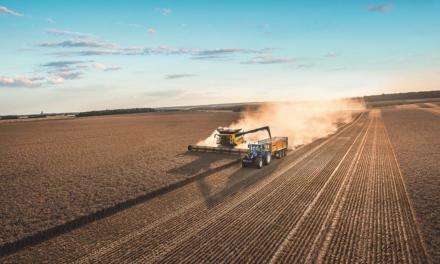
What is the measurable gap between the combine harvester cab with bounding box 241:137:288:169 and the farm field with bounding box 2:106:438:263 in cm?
249

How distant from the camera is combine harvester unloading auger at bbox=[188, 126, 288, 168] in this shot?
2079 centimetres

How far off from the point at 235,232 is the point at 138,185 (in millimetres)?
8039

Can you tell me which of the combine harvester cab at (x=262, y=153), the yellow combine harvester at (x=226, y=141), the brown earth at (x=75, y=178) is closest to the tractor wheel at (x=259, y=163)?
the combine harvester cab at (x=262, y=153)

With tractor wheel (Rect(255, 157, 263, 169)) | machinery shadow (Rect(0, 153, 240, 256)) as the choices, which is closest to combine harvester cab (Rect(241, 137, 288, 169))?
tractor wheel (Rect(255, 157, 263, 169))

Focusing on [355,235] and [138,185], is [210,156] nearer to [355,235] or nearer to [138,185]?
[138,185]

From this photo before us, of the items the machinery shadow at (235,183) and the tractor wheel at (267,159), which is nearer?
the machinery shadow at (235,183)

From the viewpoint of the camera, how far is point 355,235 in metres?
10.5

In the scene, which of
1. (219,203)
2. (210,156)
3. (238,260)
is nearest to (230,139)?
(210,156)

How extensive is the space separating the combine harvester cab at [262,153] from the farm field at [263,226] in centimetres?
249

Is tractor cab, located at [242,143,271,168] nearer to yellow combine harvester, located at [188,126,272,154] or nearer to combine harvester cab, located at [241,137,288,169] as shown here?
combine harvester cab, located at [241,137,288,169]

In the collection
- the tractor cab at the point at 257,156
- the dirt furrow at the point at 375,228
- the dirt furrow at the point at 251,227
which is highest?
the tractor cab at the point at 257,156

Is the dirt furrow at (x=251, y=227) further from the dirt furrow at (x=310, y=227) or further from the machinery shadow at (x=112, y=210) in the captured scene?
the machinery shadow at (x=112, y=210)

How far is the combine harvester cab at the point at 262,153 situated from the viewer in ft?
67.7

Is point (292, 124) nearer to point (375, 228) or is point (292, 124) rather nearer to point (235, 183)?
point (235, 183)
